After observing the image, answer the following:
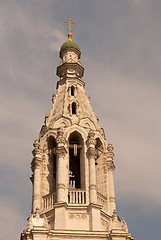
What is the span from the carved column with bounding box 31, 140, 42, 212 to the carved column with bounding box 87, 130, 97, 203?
3.06m

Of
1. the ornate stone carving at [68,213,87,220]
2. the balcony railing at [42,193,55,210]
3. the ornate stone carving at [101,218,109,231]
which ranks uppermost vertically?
the balcony railing at [42,193,55,210]

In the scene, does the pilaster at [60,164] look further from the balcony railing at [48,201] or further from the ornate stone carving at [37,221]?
the ornate stone carving at [37,221]

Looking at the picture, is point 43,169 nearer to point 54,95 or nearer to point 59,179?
point 59,179

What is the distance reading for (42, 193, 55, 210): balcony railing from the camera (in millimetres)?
32381

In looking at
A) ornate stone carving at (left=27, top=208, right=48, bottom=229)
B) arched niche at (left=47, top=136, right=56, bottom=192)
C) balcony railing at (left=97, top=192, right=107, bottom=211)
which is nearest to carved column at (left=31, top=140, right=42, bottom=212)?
arched niche at (left=47, top=136, right=56, bottom=192)

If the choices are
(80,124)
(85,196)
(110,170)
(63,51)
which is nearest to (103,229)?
(85,196)

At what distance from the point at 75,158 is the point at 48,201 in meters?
5.15

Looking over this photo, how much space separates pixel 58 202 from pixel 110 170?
15.7 feet

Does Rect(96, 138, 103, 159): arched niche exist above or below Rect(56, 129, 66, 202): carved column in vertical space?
above

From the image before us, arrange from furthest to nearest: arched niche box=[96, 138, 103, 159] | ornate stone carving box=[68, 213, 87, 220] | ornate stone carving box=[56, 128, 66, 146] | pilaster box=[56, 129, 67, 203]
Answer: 1. arched niche box=[96, 138, 103, 159]
2. ornate stone carving box=[56, 128, 66, 146]
3. pilaster box=[56, 129, 67, 203]
4. ornate stone carving box=[68, 213, 87, 220]

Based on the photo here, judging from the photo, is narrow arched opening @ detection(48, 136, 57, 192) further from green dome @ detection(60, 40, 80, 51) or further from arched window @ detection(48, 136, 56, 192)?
green dome @ detection(60, 40, 80, 51)

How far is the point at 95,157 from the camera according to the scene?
3447 centimetres

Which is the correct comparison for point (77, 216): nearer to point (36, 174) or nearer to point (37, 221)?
point (37, 221)

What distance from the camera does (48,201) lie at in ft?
107
